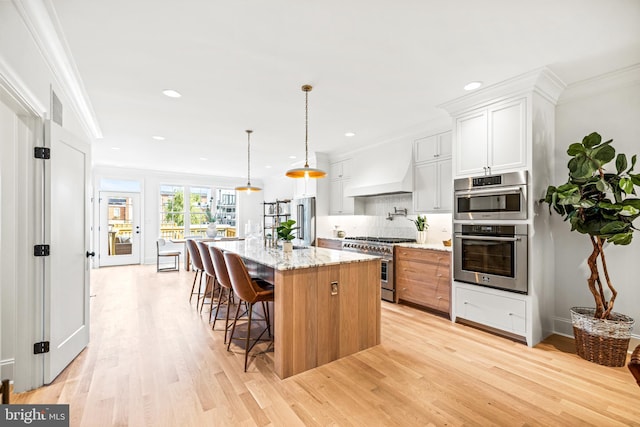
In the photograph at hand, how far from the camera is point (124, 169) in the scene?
773 centimetres

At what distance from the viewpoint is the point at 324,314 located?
2561mm

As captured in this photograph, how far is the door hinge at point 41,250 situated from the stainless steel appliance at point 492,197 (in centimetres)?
383

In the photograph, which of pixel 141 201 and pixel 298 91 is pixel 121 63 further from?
pixel 141 201

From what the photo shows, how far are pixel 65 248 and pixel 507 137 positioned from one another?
165 inches

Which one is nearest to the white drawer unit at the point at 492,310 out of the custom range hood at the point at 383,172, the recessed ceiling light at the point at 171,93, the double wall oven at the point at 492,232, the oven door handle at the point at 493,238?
the double wall oven at the point at 492,232

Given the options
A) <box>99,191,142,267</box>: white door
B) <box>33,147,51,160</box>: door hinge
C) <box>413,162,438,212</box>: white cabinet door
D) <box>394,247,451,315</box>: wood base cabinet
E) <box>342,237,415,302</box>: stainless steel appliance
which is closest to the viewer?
<box>33,147,51,160</box>: door hinge

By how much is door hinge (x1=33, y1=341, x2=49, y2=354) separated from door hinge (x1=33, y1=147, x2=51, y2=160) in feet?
4.46

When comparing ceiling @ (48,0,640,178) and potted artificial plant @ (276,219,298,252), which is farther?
potted artificial plant @ (276,219,298,252)

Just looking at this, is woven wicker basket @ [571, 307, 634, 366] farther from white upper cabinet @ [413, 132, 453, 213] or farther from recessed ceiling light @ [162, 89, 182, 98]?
recessed ceiling light @ [162, 89, 182, 98]

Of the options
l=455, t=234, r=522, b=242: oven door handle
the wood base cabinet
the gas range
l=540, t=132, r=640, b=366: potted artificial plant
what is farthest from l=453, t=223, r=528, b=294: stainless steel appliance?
the gas range

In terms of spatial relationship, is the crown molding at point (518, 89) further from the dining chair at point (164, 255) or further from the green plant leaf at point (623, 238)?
the dining chair at point (164, 255)

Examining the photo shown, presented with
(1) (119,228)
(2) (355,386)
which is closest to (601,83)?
(2) (355,386)

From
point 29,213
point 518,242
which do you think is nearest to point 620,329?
point 518,242

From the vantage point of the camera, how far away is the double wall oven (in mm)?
2930
